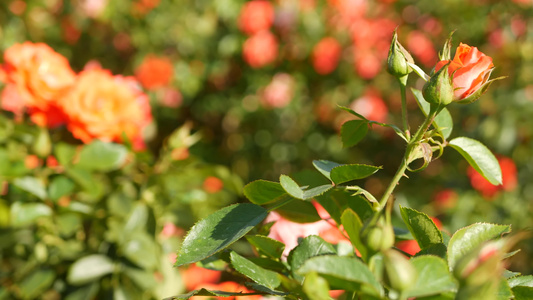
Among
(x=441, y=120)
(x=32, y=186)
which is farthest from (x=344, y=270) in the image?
(x=32, y=186)

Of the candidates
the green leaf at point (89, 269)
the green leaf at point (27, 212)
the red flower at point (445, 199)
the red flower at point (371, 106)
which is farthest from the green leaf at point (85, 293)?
the red flower at point (371, 106)

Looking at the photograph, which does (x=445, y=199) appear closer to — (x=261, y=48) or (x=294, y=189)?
(x=261, y=48)

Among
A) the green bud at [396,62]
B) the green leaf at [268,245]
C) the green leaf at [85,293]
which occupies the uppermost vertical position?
the green bud at [396,62]

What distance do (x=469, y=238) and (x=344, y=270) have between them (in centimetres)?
14

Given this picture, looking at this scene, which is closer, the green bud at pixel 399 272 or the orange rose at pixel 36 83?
the green bud at pixel 399 272

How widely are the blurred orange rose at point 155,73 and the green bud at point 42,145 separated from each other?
1.60 meters

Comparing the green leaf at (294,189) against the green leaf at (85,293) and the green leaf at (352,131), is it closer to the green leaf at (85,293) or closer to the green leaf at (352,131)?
the green leaf at (352,131)

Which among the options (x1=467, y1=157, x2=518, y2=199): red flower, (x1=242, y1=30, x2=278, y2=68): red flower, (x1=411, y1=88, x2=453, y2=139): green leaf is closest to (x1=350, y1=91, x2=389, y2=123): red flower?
(x1=242, y1=30, x2=278, y2=68): red flower

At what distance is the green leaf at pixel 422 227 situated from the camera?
1.36 feet

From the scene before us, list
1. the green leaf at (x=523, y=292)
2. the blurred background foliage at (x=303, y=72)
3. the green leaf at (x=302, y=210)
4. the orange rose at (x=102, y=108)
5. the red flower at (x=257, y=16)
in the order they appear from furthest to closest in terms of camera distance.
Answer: the red flower at (x=257, y=16)
the blurred background foliage at (x=303, y=72)
the orange rose at (x=102, y=108)
the green leaf at (x=302, y=210)
the green leaf at (x=523, y=292)

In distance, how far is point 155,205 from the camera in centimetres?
85

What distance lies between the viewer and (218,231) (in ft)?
1.31

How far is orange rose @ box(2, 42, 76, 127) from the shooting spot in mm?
922

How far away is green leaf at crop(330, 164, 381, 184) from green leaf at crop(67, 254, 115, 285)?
0.50 meters
